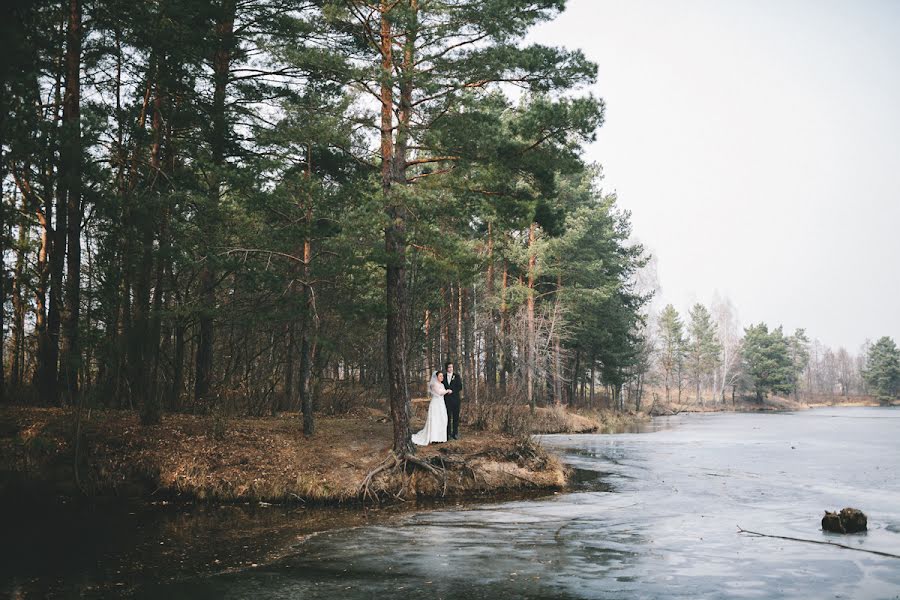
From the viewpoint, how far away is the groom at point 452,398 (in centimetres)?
1870

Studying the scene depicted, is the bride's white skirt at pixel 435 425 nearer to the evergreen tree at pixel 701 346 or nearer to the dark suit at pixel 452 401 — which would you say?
the dark suit at pixel 452 401

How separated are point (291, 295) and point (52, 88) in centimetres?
819

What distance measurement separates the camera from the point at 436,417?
60.4 feet

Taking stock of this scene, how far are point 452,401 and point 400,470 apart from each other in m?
3.37

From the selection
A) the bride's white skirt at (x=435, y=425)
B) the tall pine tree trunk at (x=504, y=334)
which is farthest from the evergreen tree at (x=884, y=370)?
the bride's white skirt at (x=435, y=425)

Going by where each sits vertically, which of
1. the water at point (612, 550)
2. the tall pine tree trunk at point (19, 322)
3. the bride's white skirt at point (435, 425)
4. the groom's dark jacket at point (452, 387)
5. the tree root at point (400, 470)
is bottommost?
the water at point (612, 550)

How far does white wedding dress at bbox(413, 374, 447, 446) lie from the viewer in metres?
18.3

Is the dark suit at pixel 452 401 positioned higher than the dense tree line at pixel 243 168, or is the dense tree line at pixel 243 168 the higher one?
the dense tree line at pixel 243 168

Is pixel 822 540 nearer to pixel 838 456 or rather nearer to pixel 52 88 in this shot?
pixel 838 456

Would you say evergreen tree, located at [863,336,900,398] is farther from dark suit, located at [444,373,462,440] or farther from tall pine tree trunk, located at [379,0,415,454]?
tall pine tree trunk, located at [379,0,415,454]

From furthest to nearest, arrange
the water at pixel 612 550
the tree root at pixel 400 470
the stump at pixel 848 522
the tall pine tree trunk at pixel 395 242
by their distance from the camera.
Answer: the tall pine tree trunk at pixel 395 242 < the tree root at pixel 400 470 < the stump at pixel 848 522 < the water at pixel 612 550

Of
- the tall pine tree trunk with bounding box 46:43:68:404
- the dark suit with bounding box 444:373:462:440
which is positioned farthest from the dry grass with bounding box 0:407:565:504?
the dark suit with bounding box 444:373:462:440

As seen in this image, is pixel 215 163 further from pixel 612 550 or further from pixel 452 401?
pixel 612 550

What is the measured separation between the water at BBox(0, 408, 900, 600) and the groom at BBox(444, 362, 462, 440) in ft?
11.9
